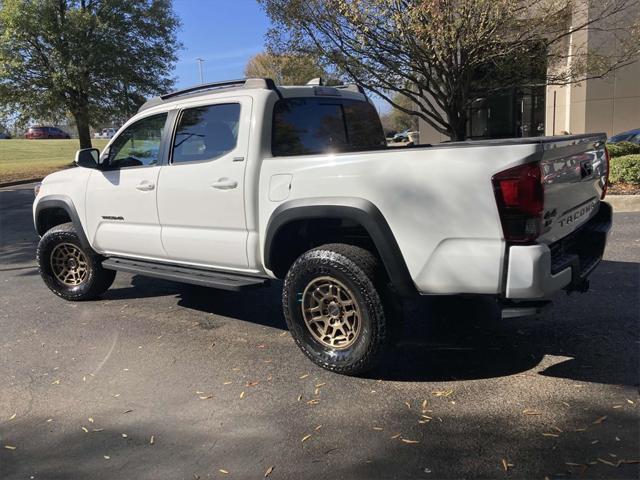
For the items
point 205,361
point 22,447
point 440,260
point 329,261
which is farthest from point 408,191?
point 22,447

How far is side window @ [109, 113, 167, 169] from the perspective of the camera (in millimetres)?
4957

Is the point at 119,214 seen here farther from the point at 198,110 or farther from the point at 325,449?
the point at 325,449

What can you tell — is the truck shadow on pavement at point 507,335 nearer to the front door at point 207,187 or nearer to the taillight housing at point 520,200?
the front door at point 207,187

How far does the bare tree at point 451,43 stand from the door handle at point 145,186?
5.95 metres

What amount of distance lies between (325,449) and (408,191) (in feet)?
4.99

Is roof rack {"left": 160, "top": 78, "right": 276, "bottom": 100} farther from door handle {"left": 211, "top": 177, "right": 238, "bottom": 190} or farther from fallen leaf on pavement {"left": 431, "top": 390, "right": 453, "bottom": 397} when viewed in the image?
fallen leaf on pavement {"left": 431, "top": 390, "right": 453, "bottom": 397}

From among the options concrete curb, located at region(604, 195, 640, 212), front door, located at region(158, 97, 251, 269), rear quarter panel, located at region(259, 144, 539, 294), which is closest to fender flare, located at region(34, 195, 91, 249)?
front door, located at region(158, 97, 251, 269)

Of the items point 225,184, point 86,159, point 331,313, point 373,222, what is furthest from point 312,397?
point 86,159

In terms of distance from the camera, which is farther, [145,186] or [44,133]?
[44,133]

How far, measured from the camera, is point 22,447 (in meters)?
3.14

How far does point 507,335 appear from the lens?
4.36 m

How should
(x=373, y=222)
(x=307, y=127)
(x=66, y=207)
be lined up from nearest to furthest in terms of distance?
(x=373, y=222), (x=307, y=127), (x=66, y=207)

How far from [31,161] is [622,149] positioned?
1172 inches

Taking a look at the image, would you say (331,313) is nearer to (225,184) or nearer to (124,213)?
(225,184)
